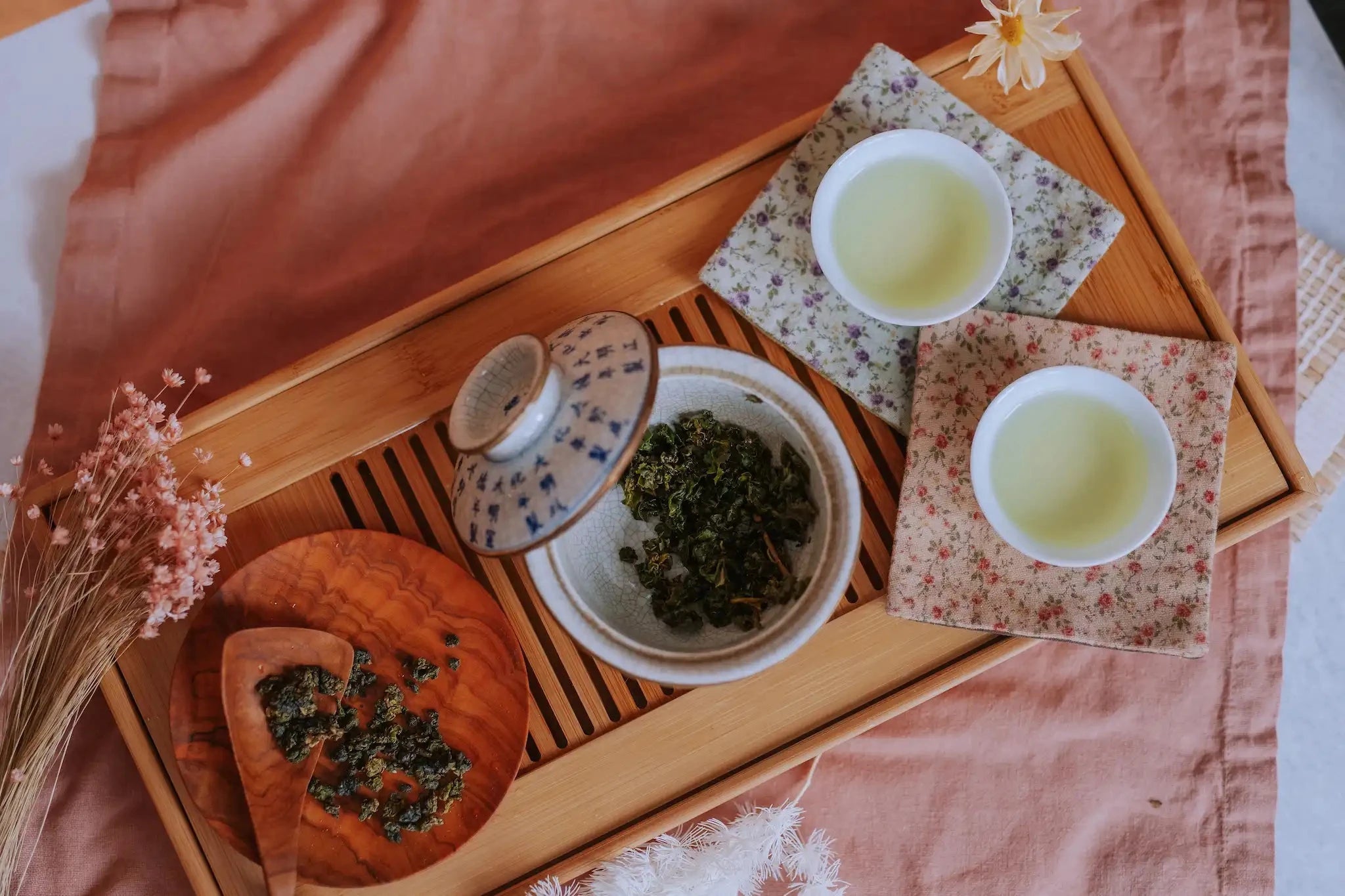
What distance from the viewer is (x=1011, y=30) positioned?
1.14 m

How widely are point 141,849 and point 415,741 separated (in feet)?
2.04

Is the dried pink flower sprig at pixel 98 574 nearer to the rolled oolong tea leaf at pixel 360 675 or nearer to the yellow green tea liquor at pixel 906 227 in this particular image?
the rolled oolong tea leaf at pixel 360 675

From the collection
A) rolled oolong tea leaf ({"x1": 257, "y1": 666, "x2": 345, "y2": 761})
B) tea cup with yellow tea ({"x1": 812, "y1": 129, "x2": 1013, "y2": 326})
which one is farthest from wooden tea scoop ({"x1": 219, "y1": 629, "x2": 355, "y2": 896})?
tea cup with yellow tea ({"x1": 812, "y1": 129, "x2": 1013, "y2": 326})

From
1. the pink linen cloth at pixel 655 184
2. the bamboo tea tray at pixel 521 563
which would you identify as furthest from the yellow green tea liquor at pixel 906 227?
the pink linen cloth at pixel 655 184

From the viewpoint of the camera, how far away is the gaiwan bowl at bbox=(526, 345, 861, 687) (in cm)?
100

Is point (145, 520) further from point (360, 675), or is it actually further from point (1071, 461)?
point (1071, 461)

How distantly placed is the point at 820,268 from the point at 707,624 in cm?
43

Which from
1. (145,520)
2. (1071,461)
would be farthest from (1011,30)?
(145,520)

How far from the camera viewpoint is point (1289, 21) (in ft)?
5.31

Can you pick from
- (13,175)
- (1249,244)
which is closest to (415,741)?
(13,175)

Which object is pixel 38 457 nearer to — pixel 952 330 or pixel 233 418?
pixel 233 418

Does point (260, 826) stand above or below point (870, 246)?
below

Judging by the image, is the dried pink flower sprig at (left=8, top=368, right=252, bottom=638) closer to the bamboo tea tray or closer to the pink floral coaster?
the bamboo tea tray

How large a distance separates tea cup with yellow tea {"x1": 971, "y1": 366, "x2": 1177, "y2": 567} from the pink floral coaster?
0.15ft
